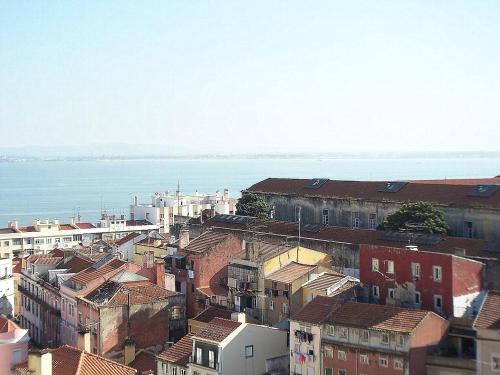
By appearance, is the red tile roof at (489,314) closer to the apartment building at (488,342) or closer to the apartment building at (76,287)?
the apartment building at (488,342)

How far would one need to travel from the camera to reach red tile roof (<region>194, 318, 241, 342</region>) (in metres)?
34.4

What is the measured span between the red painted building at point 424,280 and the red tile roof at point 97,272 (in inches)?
584

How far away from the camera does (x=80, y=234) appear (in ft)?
304

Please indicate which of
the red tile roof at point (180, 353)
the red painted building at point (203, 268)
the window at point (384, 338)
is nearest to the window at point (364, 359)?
the window at point (384, 338)

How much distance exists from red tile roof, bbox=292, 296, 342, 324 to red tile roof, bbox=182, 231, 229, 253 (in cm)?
1211

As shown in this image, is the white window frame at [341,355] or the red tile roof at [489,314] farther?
the white window frame at [341,355]

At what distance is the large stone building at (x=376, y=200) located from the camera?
50344 millimetres

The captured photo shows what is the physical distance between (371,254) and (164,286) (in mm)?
13894

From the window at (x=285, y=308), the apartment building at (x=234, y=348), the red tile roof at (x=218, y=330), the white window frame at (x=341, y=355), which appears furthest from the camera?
the window at (x=285, y=308)

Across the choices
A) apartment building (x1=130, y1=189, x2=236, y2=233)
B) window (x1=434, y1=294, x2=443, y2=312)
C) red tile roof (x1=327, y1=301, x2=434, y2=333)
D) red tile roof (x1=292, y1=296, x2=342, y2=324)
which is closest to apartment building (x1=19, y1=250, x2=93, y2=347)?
red tile roof (x1=292, y1=296, x2=342, y2=324)

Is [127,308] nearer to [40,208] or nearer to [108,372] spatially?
[108,372]

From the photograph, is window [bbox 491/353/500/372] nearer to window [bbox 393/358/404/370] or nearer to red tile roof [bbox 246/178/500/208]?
window [bbox 393/358/404/370]

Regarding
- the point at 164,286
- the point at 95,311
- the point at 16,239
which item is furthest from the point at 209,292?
the point at 16,239

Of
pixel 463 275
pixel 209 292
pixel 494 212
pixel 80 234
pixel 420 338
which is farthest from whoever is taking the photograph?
pixel 80 234
